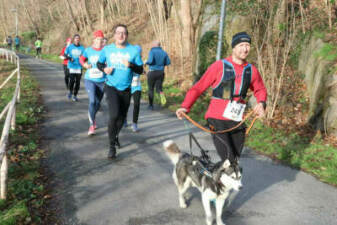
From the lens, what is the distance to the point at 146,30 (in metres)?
25.4

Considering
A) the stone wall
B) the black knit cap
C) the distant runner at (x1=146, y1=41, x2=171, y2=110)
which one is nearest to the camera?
the black knit cap

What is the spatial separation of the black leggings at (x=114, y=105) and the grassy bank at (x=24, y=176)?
4.47 ft

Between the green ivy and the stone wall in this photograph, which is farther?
the green ivy

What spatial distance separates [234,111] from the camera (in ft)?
11.4

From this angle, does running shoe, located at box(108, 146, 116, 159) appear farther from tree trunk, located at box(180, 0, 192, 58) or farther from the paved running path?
tree trunk, located at box(180, 0, 192, 58)

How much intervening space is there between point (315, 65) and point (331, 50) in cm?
56

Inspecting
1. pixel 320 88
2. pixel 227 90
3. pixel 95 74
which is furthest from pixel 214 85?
pixel 320 88

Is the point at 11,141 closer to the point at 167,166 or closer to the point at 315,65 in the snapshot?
the point at 167,166

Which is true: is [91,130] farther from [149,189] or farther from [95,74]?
[149,189]

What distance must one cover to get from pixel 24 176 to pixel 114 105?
1.86 metres

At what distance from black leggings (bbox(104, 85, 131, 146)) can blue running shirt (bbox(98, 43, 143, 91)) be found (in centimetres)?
10

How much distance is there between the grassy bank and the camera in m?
3.54

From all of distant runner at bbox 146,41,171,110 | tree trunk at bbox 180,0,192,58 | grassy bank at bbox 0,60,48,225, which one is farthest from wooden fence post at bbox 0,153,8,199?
tree trunk at bbox 180,0,192,58

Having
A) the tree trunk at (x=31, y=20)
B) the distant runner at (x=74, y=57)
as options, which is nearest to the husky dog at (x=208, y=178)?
the distant runner at (x=74, y=57)
